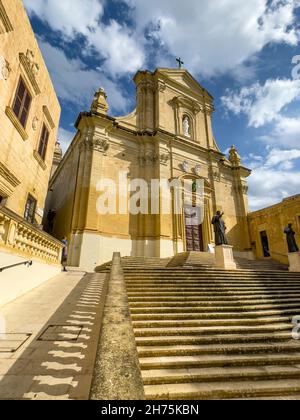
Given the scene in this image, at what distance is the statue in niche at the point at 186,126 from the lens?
1974 centimetres

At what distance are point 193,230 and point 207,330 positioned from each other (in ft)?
43.6

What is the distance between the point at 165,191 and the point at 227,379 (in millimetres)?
13575

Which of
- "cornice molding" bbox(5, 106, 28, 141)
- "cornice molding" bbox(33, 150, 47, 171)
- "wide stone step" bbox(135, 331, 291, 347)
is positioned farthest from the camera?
"cornice molding" bbox(33, 150, 47, 171)

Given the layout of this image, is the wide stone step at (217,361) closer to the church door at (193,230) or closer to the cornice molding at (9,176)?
the cornice molding at (9,176)

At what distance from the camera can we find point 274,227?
17.8 m

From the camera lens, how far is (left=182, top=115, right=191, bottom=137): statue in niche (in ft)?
64.8

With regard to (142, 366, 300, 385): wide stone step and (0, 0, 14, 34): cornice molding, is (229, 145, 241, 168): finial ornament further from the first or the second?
(142, 366, 300, 385): wide stone step

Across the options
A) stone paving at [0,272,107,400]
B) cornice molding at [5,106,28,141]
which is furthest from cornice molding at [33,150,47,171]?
stone paving at [0,272,107,400]

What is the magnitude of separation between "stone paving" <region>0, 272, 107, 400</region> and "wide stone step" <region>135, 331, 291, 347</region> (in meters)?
0.91

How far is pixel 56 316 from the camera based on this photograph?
4.59m

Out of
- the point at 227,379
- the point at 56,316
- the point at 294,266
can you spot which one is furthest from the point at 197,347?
the point at 294,266

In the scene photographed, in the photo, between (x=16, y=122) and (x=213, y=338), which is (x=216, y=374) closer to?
(x=213, y=338)

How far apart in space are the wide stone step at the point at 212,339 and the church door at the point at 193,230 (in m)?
12.3

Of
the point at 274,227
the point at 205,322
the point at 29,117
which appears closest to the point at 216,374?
the point at 205,322
